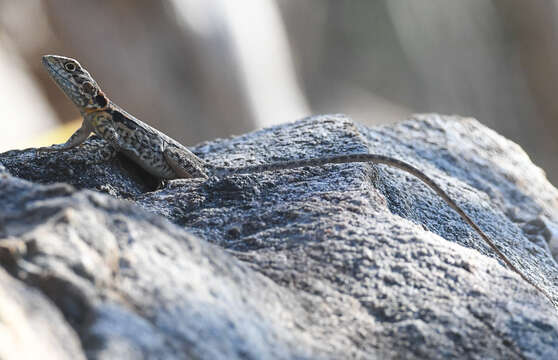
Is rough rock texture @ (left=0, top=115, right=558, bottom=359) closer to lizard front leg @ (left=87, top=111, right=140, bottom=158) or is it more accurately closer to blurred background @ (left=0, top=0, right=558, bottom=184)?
lizard front leg @ (left=87, top=111, right=140, bottom=158)

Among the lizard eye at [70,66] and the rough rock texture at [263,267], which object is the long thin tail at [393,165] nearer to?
the rough rock texture at [263,267]

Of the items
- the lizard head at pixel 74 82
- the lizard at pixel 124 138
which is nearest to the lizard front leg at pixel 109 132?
the lizard at pixel 124 138

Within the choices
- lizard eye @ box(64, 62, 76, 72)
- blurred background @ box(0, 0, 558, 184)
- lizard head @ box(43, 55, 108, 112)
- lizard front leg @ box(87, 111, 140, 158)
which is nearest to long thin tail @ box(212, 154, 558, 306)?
lizard front leg @ box(87, 111, 140, 158)

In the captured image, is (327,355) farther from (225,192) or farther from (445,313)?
(225,192)

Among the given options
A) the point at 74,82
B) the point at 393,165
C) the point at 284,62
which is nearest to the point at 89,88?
the point at 74,82

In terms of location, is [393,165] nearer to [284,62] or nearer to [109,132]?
[109,132]

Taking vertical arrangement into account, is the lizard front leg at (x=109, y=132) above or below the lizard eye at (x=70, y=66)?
below
